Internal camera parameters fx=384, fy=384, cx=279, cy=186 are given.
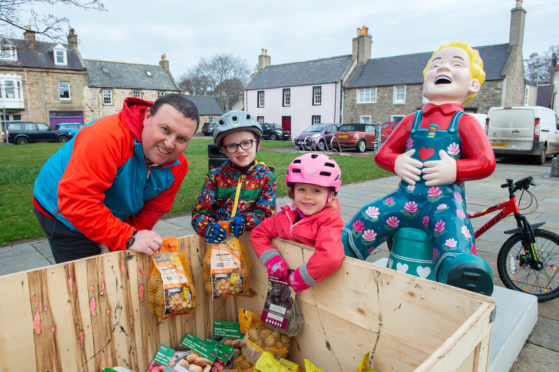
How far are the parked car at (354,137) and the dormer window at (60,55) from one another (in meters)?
26.4

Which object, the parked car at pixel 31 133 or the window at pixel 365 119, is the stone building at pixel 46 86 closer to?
the parked car at pixel 31 133

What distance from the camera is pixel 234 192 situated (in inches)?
96.2

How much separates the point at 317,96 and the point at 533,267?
30.6 m

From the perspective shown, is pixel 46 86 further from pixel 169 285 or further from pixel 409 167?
pixel 409 167

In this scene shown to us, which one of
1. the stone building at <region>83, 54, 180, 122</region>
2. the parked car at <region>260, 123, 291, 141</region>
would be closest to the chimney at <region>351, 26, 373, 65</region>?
the parked car at <region>260, 123, 291, 141</region>

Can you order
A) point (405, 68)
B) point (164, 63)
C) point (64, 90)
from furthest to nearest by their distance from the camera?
point (164, 63), point (64, 90), point (405, 68)

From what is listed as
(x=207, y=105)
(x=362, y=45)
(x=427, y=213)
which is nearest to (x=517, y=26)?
(x=362, y=45)

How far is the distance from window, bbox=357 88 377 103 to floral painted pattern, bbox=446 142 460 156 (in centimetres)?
2831

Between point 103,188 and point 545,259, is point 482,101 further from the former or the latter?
point 103,188

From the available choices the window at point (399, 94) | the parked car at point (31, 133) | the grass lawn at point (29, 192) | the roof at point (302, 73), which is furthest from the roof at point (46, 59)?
the window at point (399, 94)

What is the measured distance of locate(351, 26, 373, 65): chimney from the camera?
31156 millimetres

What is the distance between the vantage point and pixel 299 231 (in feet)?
6.95

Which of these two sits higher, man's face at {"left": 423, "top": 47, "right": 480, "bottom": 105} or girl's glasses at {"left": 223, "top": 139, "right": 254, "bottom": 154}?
man's face at {"left": 423, "top": 47, "right": 480, "bottom": 105}

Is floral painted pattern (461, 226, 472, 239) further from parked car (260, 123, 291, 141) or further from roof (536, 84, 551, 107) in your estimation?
roof (536, 84, 551, 107)
